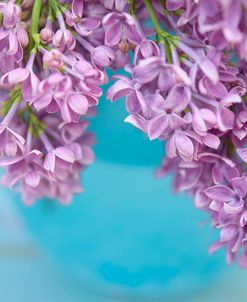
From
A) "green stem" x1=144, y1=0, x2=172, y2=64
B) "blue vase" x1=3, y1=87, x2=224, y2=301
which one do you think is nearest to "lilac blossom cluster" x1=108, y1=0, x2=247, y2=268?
"green stem" x1=144, y1=0, x2=172, y2=64

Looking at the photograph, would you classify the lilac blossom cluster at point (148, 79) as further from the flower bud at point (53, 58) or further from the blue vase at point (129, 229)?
the blue vase at point (129, 229)

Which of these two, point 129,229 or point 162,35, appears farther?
point 129,229

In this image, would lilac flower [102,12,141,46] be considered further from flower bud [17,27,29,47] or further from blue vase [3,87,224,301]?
blue vase [3,87,224,301]

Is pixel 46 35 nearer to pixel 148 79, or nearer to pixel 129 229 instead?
pixel 148 79

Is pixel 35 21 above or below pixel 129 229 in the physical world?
above

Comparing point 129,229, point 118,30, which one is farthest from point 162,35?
point 129,229

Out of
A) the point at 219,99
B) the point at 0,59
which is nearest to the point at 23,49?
the point at 0,59

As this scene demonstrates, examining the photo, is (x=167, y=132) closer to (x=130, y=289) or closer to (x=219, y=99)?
(x=219, y=99)
